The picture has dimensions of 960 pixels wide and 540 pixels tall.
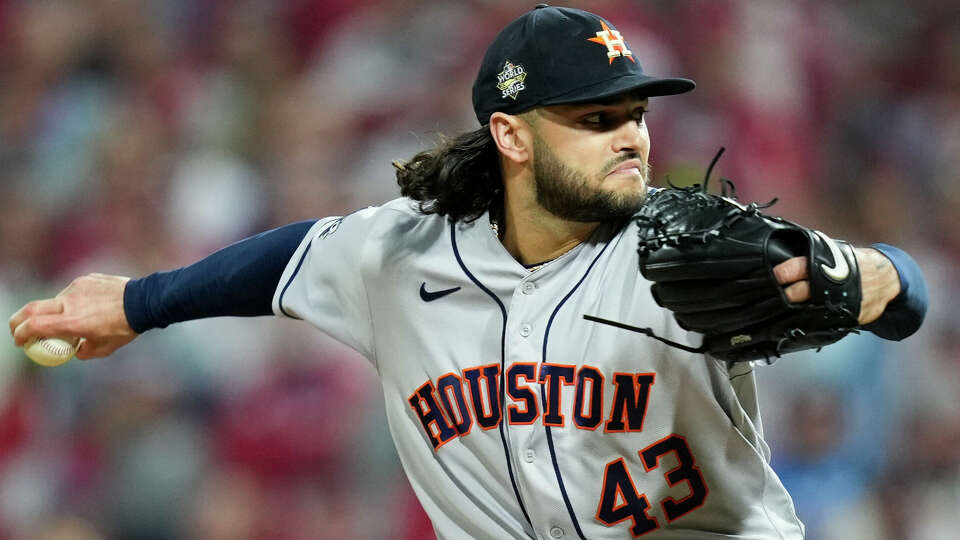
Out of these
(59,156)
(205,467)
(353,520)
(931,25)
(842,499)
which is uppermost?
(59,156)

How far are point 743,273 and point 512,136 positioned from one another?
0.80 meters

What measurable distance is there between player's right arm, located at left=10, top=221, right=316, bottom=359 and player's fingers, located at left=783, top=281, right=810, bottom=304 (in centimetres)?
126

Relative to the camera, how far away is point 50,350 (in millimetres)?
2635

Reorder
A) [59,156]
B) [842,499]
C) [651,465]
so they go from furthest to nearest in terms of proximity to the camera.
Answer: [59,156]
[842,499]
[651,465]

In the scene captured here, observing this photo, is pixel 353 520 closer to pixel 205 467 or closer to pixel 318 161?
pixel 205 467

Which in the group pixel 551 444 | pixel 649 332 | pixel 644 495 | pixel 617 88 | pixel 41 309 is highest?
pixel 617 88

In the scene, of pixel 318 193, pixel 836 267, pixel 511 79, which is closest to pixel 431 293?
pixel 511 79

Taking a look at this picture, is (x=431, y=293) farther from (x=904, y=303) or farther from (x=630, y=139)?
(x=904, y=303)

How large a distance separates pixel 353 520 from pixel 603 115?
241 centimetres

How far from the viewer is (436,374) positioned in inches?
96.8

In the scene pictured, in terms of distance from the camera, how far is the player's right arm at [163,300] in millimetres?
2658

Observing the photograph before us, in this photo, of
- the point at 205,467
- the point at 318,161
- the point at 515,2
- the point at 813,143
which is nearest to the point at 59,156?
the point at 318,161

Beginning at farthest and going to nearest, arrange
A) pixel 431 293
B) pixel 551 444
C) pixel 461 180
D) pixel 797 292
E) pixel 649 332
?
1. pixel 461 180
2. pixel 431 293
3. pixel 551 444
4. pixel 649 332
5. pixel 797 292

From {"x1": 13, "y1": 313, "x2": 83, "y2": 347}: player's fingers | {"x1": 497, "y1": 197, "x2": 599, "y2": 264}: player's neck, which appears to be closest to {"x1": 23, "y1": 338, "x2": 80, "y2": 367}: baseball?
{"x1": 13, "y1": 313, "x2": 83, "y2": 347}: player's fingers
